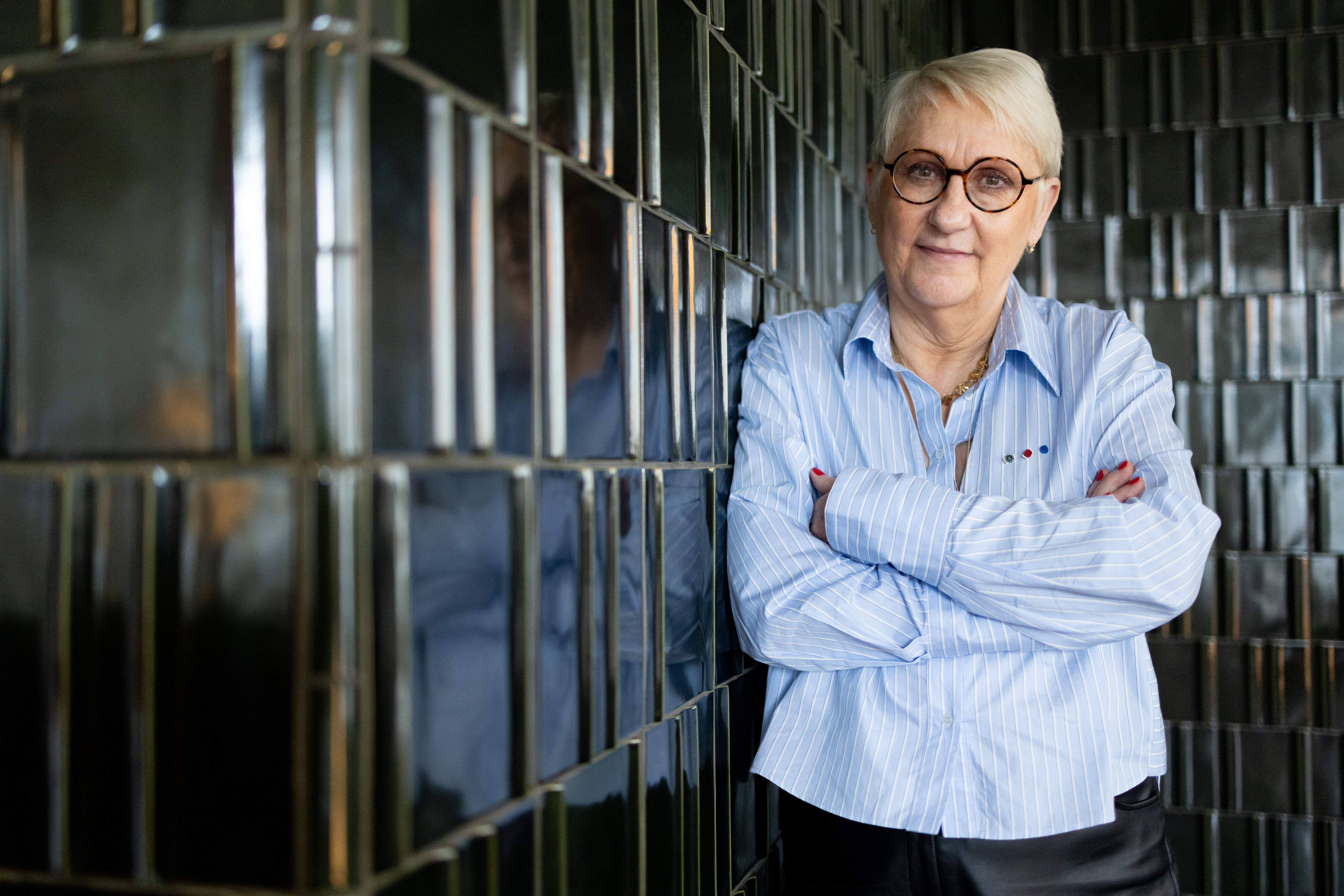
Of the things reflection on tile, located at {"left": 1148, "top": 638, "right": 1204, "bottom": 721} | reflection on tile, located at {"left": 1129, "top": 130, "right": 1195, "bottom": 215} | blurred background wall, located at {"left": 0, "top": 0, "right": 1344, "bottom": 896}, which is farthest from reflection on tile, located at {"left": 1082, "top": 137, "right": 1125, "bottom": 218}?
blurred background wall, located at {"left": 0, "top": 0, "right": 1344, "bottom": 896}

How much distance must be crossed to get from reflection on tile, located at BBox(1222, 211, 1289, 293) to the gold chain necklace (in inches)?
81.5

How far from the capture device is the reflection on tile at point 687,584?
1.20m

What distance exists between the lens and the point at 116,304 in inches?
26.1

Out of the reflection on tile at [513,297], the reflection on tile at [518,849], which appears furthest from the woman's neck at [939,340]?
the reflection on tile at [518,849]

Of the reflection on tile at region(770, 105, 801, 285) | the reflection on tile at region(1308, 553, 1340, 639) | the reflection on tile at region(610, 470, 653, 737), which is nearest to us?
the reflection on tile at region(610, 470, 653, 737)

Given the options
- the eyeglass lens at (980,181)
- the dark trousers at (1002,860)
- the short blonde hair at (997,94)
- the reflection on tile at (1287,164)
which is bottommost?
the dark trousers at (1002,860)

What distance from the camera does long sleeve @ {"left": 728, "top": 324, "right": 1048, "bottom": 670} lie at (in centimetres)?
133

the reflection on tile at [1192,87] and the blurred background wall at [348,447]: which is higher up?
the reflection on tile at [1192,87]

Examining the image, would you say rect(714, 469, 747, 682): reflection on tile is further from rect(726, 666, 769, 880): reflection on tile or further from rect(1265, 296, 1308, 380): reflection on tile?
rect(1265, 296, 1308, 380): reflection on tile

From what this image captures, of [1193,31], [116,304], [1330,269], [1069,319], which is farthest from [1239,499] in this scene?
[116,304]

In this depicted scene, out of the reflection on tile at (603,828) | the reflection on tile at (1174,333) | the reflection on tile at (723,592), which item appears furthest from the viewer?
the reflection on tile at (1174,333)

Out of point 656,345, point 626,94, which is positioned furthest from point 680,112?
point 656,345

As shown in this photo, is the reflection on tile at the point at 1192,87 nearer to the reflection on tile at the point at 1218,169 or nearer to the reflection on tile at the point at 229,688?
the reflection on tile at the point at 1218,169

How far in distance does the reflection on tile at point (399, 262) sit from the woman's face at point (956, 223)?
94cm
